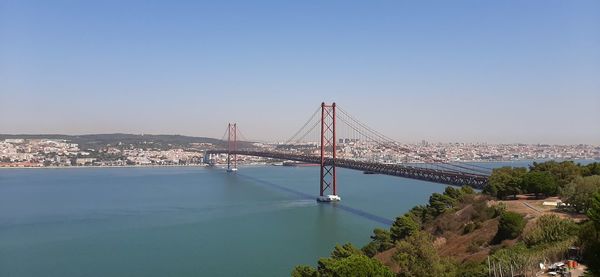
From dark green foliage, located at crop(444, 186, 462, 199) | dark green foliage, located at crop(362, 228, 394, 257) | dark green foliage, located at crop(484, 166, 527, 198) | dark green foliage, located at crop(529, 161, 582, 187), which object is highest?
dark green foliage, located at crop(529, 161, 582, 187)

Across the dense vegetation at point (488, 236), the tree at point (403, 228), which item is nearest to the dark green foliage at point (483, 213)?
the dense vegetation at point (488, 236)

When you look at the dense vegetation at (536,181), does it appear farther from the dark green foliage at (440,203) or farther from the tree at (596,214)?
the tree at (596,214)

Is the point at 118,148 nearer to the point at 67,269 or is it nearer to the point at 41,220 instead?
the point at 41,220

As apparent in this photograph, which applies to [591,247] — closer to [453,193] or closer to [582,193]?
[582,193]

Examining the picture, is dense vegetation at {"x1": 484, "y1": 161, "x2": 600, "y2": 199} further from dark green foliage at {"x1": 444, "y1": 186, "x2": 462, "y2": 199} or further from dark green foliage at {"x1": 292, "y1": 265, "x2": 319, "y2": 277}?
dark green foliage at {"x1": 292, "y1": 265, "x2": 319, "y2": 277}

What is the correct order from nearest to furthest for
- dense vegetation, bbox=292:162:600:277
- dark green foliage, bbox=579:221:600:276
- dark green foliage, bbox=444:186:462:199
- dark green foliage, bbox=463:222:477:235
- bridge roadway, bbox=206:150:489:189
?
dark green foliage, bbox=579:221:600:276
dense vegetation, bbox=292:162:600:277
dark green foliage, bbox=463:222:477:235
dark green foliage, bbox=444:186:462:199
bridge roadway, bbox=206:150:489:189

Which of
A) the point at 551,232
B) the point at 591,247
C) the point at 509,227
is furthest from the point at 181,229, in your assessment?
the point at 591,247

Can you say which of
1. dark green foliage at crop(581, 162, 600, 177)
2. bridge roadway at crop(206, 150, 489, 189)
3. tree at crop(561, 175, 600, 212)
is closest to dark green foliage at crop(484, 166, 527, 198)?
dark green foliage at crop(581, 162, 600, 177)
